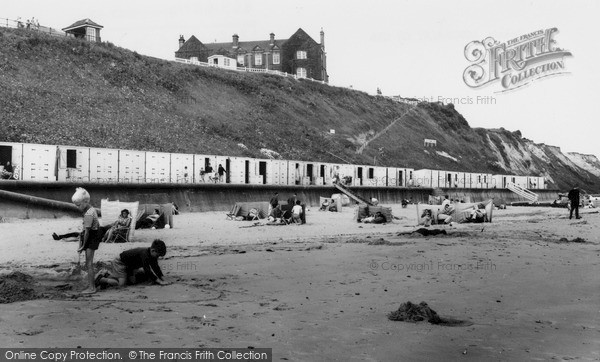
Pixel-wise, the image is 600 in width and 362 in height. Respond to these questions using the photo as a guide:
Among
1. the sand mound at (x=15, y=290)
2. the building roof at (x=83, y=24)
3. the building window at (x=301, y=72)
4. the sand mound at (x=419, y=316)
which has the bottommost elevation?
the sand mound at (x=419, y=316)

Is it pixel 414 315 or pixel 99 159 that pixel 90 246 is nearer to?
pixel 414 315

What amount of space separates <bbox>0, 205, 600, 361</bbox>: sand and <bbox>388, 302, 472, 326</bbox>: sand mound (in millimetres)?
145

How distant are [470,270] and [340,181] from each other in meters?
33.5

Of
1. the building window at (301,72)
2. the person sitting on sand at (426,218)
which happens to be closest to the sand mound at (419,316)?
the person sitting on sand at (426,218)

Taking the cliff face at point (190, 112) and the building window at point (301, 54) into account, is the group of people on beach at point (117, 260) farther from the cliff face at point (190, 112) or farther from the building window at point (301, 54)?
the building window at point (301, 54)

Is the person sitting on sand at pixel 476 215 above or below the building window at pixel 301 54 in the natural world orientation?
below

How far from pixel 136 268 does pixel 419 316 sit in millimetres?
4692

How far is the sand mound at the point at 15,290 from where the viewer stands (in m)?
7.89

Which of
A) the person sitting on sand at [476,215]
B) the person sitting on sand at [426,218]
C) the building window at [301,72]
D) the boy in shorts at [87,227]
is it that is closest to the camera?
the boy in shorts at [87,227]

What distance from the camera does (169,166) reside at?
111 feet

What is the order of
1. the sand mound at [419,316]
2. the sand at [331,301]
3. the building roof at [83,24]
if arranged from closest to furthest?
the sand at [331,301] < the sand mound at [419,316] < the building roof at [83,24]

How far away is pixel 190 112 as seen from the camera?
56.0m

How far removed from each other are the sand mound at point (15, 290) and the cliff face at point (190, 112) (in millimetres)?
31386

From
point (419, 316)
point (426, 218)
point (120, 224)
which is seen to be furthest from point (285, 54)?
point (419, 316)
